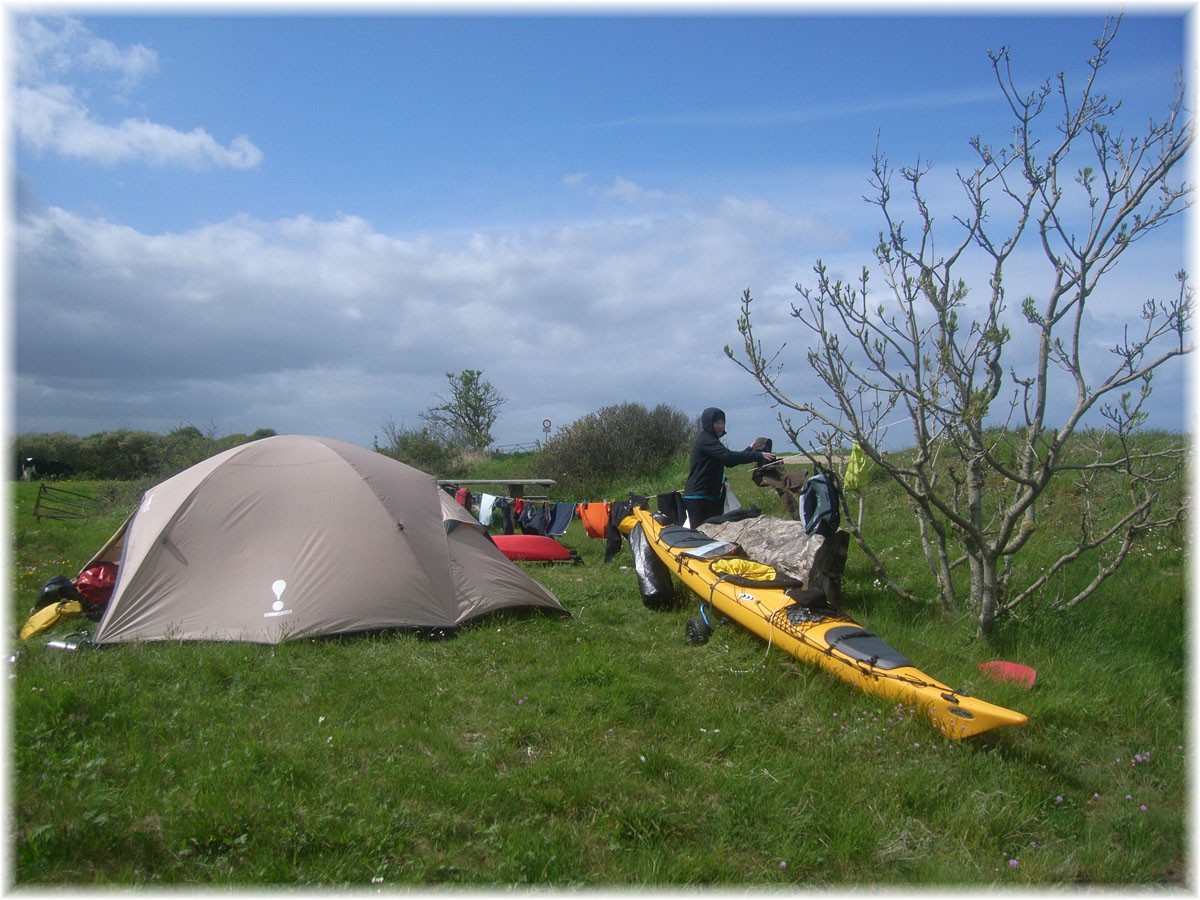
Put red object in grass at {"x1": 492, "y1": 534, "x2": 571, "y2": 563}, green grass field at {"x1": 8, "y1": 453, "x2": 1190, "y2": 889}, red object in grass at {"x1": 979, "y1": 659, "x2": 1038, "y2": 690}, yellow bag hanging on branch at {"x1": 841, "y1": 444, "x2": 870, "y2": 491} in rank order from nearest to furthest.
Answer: green grass field at {"x1": 8, "y1": 453, "x2": 1190, "y2": 889} → red object in grass at {"x1": 979, "y1": 659, "x2": 1038, "y2": 690} → yellow bag hanging on branch at {"x1": 841, "y1": 444, "x2": 870, "y2": 491} → red object in grass at {"x1": 492, "y1": 534, "x2": 571, "y2": 563}

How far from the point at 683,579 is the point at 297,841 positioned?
4.44 meters

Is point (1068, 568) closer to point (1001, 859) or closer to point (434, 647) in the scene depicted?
point (1001, 859)

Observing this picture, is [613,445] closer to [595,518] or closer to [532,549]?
[595,518]

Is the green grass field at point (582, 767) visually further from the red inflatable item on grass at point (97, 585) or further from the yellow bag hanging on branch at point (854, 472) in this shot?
the yellow bag hanging on branch at point (854, 472)

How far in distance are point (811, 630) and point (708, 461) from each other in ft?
11.8

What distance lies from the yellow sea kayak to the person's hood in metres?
1.36

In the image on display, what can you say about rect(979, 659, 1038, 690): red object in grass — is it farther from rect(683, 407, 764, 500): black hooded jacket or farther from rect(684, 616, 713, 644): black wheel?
rect(683, 407, 764, 500): black hooded jacket

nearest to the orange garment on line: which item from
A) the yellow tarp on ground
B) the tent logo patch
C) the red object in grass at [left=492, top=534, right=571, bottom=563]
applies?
the red object in grass at [left=492, top=534, right=571, bottom=563]

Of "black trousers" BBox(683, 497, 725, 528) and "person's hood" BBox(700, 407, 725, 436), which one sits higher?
"person's hood" BBox(700, 407, 725, 436)

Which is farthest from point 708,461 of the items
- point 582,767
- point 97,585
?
point 97,585

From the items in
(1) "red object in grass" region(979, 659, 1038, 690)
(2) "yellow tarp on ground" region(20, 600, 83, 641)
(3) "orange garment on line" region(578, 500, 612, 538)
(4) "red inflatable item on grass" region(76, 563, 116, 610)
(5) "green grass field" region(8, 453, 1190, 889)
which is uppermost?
(3) "orange garment on line" region(578, 500, 612, 538)

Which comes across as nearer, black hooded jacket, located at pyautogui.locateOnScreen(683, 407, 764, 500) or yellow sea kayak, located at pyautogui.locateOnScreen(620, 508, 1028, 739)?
yellow sea kayak, located at pyautogui.locateOnScreen(620, 508, 1028, 739)

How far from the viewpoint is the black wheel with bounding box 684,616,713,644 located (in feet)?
21.5

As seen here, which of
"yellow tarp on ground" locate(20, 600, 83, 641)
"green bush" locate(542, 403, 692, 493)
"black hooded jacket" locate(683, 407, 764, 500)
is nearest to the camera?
"yellow tarp on ground" locate(20, 600, 83, 641)
